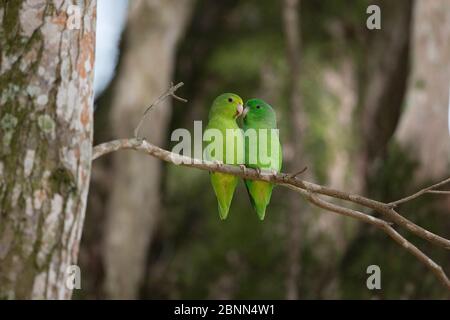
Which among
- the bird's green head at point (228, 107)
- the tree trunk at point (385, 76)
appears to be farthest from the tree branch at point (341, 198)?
the tree trunk at point (385, 76)

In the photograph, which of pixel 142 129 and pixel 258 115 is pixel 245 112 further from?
pixel 142 129

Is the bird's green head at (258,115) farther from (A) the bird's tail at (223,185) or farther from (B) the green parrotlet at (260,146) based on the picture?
(A) the bird's tail at (223,185)

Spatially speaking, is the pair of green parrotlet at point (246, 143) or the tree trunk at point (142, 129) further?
the tree trunk at point (142, 129)

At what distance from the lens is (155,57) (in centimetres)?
820

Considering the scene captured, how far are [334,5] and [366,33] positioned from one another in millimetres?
470

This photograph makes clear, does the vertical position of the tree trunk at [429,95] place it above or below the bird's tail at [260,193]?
above

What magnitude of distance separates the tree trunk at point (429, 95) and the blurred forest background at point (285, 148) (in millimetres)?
11

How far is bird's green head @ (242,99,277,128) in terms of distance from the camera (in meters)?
4.46

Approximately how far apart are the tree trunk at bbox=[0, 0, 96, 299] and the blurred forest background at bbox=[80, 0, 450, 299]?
3937mm

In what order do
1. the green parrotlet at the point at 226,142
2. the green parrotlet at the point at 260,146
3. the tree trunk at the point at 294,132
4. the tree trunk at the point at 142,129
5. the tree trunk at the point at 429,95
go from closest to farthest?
the green parrotlet at the point at 226,142
the green parrotlet at the point at 260,146
the tree trunk at the point at 294,132
the tree trunk at the point at 429,95
the tree trunk at the point at 142,129

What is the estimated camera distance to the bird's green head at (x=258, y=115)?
4.46 metres

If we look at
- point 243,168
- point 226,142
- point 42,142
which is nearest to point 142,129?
point 226,142
